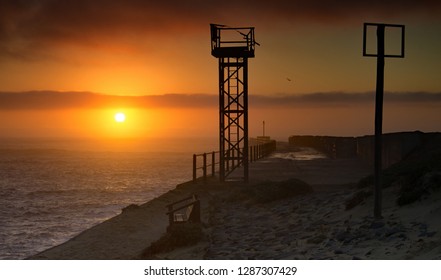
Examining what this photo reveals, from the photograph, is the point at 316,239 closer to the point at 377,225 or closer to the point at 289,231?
the point at 377,225

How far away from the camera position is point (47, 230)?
81.8 ft

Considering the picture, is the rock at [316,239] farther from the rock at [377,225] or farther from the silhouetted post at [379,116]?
the silhouetted post at [379,116]

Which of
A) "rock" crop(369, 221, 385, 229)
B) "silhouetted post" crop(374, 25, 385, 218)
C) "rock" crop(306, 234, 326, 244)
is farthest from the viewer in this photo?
"silhouetted post" crop(374, 25, 385, 218)

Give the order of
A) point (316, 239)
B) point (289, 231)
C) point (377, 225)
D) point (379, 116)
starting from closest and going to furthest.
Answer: point (377, 225) → point (316, 239) → point (379, 116) → point (289, 231)

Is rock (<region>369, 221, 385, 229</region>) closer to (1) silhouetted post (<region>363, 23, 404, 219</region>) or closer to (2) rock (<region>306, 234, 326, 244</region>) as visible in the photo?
(1) silhouetted post (<region>363, 23, 404, 219</region>)

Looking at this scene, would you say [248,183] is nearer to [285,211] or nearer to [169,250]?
[285,211]

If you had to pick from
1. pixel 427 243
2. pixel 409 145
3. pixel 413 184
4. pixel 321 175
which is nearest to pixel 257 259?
pixel 427 243

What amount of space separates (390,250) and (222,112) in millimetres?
13660

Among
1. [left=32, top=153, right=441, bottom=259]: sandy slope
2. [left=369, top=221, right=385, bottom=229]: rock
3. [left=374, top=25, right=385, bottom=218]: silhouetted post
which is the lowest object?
[left=32, top=153, right=441, bottom=259]: sandy slope

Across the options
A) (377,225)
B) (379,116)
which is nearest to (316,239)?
(377,225)

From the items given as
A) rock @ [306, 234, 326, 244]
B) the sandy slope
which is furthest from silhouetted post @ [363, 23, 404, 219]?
rock @ [306, 234, 326, 244]

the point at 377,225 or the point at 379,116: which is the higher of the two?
the point at 379,116

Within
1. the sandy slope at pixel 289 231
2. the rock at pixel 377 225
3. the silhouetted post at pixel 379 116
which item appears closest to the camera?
the sandy slope at pixel 289 231

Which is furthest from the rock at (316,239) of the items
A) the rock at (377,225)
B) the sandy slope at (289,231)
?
the rock at (377,225)
